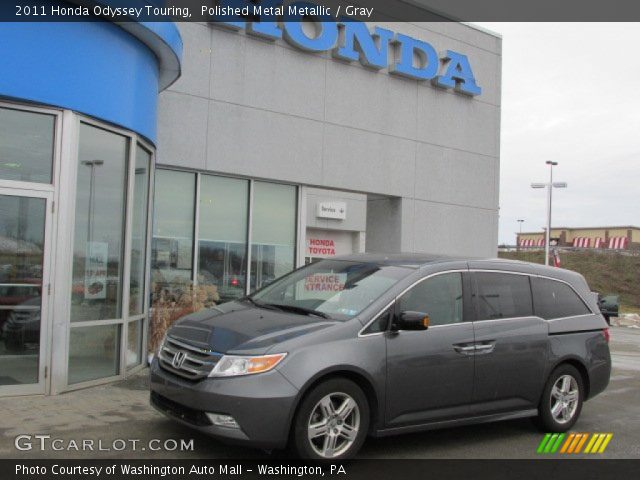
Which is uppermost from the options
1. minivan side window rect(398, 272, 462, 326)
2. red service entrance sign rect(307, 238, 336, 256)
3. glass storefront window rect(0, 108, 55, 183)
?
glass storefront window rect(0, 108, 55, 183)

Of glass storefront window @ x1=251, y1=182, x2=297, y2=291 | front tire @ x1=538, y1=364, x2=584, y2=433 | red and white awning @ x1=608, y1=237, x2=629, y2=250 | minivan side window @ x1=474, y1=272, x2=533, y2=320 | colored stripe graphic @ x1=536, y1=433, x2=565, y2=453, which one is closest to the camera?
colored stripe graphic @ x1=536, y1=433, x2=565, y2=453

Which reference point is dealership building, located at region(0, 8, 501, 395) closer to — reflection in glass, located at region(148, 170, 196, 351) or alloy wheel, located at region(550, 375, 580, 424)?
reflection in glass, located at region(148, 170, 196, 351)

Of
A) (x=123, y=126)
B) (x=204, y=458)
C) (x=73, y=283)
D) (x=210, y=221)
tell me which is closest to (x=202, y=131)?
(x=210, y=221)

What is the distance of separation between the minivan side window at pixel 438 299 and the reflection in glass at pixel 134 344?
4.07 meters

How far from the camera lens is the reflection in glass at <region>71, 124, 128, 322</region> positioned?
7.76 meters

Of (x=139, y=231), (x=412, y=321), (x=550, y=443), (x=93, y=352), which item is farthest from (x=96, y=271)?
(x=550, y=443)

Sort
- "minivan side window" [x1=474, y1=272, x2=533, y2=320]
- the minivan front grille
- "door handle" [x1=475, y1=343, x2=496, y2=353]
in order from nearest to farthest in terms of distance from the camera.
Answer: the minivan front grille
"door handle" [x1=475, y1=343, x2=496, y2=353]
"minivan side window" [x1=474, y1=272, x2=533, y2=320]

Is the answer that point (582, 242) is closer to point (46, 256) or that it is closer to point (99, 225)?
point (99, 225)

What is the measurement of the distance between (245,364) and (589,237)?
90.5m

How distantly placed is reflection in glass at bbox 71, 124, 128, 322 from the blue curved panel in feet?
1.14

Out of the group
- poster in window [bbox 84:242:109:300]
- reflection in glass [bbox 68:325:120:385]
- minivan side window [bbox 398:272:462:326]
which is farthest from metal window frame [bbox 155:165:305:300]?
minivan side window [bbox 398:272:462:326]

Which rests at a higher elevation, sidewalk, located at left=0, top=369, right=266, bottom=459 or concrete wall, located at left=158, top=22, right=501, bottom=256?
concrete wall, located at left=158, top=22, right=501, bottom=256

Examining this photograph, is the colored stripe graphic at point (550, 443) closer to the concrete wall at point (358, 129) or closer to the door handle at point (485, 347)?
the door handle at point (485, 347)

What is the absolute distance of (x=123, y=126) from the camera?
8242mm
